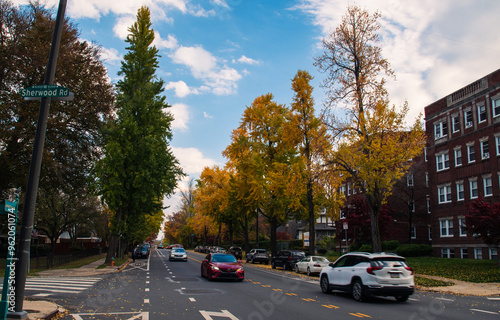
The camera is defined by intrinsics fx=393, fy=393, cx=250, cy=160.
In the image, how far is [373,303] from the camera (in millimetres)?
12617

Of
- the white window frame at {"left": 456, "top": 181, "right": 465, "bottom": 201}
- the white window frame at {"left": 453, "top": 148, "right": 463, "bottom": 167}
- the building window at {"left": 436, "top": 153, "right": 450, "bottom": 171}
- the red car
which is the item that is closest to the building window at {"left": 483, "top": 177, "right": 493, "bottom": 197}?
the white window frame at {"left": 456, "top": 181, "right": 465, "bottom": 201}

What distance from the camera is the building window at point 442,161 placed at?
38031 millimetres

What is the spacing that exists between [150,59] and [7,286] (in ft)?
88.7

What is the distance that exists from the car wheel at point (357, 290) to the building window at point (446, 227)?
28350 millimetres

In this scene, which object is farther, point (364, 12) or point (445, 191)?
point (445, 191)

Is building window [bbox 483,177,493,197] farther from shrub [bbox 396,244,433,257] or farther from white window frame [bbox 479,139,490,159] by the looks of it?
shrub [bbox 396,244,433,257]

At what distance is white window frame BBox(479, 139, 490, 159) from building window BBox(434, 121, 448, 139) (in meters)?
4.78

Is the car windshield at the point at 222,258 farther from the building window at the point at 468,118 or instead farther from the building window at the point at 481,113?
the building window at the point at 468,118

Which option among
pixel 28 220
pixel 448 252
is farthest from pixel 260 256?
pixel 28 220

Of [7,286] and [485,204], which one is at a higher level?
[485,204]

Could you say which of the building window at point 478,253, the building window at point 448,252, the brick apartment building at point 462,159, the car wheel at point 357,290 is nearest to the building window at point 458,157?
the brick apartment building at point 462,159

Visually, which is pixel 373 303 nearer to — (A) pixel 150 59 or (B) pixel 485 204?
(B) pixel 485 204

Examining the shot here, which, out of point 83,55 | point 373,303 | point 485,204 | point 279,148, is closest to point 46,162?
point 83,55

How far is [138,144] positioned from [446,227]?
2946cm
